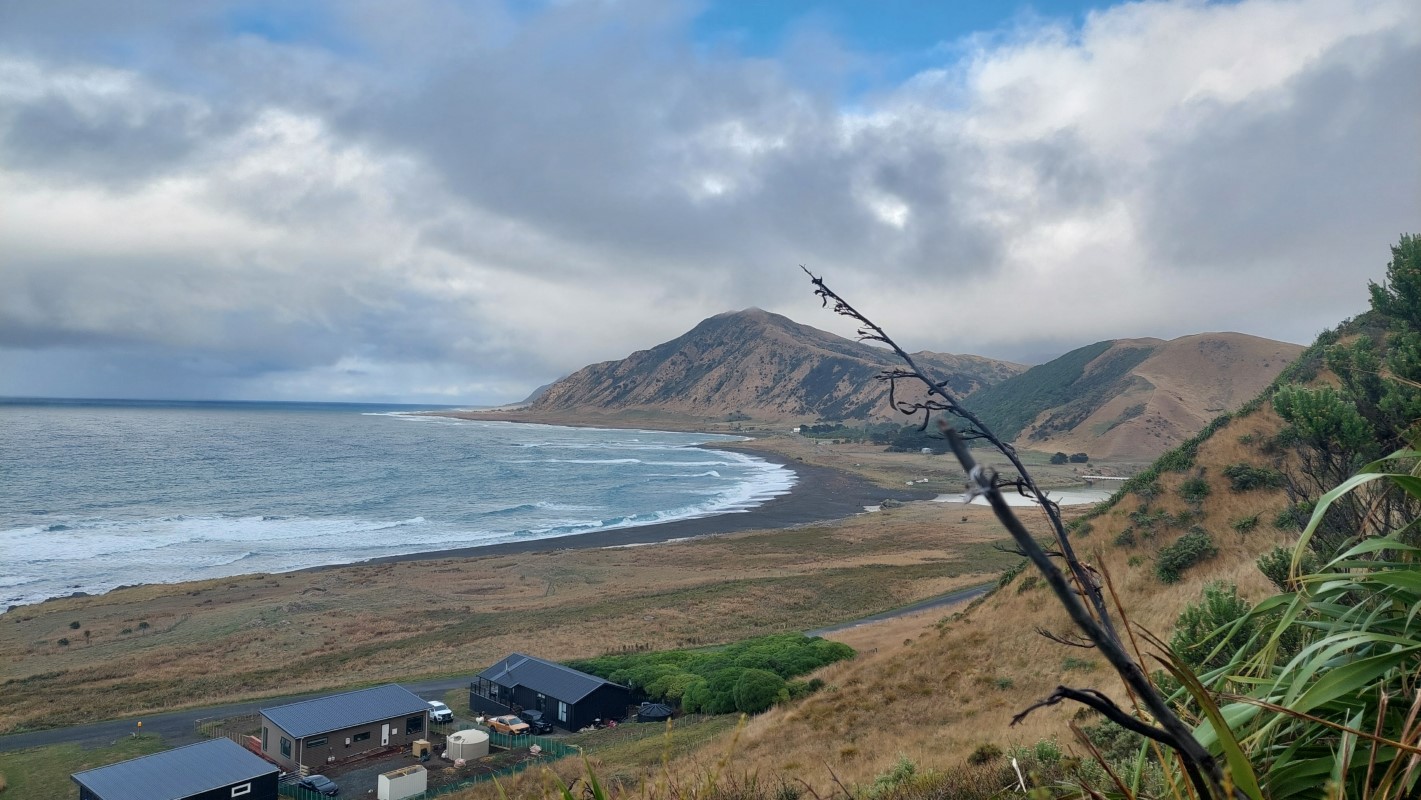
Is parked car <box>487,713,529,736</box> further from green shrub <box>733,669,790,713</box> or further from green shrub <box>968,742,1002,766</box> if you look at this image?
green shrub <box>968,742,1002,766</box>

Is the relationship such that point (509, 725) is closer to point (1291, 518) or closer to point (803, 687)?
point (803, 687)

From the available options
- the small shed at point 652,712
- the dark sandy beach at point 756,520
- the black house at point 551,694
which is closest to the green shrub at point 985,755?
the small shed at point 652,712

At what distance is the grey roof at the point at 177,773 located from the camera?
1803 cm

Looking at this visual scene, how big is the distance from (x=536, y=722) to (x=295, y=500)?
67.0 metres

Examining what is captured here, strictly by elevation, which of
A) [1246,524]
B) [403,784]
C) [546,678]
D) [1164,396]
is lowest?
[403,784]

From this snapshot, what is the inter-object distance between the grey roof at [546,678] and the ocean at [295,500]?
30.9 m

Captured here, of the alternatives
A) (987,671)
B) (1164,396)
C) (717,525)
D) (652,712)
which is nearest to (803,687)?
(652,712)

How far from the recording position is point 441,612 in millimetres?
39719

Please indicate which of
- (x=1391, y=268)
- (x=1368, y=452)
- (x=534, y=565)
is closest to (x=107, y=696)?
Answer: (x=534, y=565)

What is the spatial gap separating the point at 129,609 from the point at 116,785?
2821 cm

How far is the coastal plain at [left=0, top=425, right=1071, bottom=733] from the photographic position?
30.8 metres

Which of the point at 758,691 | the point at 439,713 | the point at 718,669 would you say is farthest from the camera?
the point at 718,669

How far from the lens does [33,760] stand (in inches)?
893

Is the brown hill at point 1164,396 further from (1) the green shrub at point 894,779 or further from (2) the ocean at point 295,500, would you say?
(1) the green shrub at point 894,779
